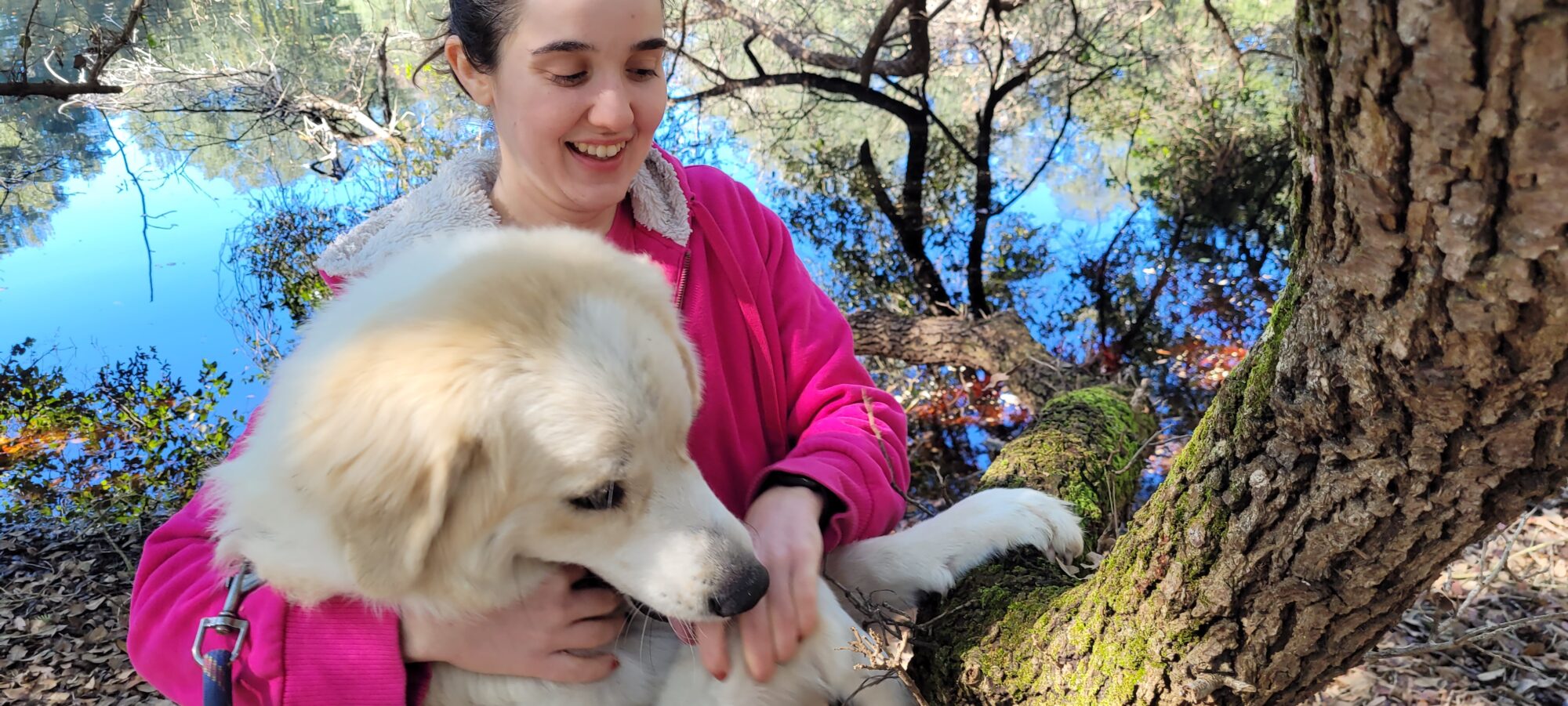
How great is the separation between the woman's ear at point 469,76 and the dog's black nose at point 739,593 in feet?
4.23

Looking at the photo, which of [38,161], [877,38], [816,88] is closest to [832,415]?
[877,38]

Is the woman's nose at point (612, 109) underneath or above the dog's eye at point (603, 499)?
above

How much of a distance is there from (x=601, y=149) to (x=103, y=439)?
5384mm

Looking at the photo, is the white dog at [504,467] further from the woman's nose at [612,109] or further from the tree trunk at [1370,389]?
→ the tree trunk at [1370,389]

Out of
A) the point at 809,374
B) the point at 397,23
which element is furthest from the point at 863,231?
the point at 809,374

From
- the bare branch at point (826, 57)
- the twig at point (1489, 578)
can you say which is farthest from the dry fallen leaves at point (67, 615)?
the bare branch at point (826, 57)

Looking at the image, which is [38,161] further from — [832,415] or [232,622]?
[832,415]

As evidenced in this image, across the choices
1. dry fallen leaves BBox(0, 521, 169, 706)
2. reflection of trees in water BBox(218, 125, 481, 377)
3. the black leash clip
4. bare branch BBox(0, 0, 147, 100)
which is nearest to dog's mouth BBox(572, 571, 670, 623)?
the black leash clip

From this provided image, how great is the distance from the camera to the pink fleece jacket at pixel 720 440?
154 cm

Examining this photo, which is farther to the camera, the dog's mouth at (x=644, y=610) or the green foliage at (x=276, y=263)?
the green foliage at (x=276, y=263)

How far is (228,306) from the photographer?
7.27 m

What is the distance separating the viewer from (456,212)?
1994mm

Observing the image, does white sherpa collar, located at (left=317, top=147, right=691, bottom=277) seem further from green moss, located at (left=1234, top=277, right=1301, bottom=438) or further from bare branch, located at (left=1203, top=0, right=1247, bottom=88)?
bare branch, located at (left=1203, top=0, right=1247, bottom=88)

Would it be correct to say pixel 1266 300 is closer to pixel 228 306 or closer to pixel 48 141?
pixel 228 306
